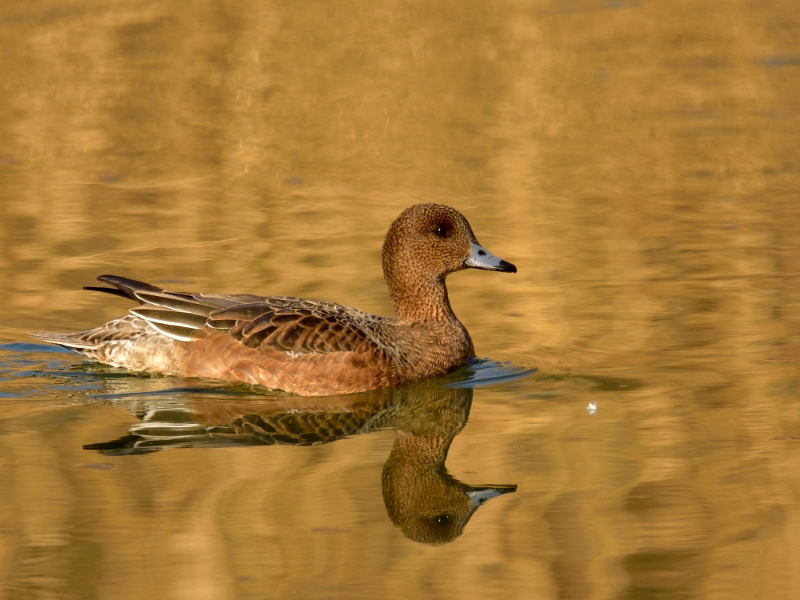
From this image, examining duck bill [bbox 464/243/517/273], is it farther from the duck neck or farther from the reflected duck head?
the reflected duck head

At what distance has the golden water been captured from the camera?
5828 mm

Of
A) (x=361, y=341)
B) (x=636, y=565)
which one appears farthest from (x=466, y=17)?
(x=636, y=565)

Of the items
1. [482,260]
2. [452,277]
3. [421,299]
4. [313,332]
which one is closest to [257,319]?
[313,332]

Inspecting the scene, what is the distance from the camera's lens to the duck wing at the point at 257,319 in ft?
27.2

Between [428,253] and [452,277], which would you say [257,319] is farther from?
[452,277]

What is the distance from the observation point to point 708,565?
5605 mm

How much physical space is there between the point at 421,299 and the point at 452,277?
6.82 feet

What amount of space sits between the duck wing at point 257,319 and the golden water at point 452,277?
15.3 inches

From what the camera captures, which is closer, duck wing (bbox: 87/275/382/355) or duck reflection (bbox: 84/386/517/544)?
duck reflection (bbox: 84/386/517/544)

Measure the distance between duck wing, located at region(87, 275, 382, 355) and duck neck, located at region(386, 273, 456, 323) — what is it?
0.38 metres

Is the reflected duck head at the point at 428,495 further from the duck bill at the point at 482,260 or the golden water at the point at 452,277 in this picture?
the duck bill at the point at 482,260

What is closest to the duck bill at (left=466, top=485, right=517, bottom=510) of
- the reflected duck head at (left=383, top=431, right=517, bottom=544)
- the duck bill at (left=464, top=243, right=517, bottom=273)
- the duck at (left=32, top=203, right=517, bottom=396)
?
the reflected duck head at (left=383, top=431, right=517, bottom=544)

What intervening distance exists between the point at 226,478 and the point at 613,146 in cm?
820

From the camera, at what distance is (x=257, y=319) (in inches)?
330
